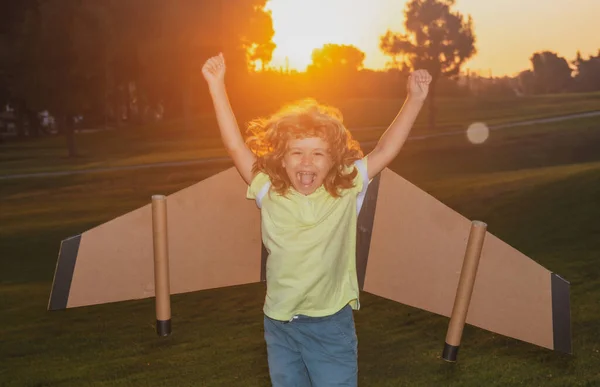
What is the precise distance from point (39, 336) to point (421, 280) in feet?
14.1

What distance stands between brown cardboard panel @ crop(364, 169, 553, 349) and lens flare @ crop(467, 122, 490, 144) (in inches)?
1345

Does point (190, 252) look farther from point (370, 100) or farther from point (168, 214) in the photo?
point (370, 100)

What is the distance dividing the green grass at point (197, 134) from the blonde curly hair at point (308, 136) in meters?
30.0

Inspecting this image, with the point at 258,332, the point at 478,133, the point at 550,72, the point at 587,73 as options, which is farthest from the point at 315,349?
the point at 550,72

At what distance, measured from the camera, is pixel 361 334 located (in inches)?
274

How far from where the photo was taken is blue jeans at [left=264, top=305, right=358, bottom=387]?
3.31 m

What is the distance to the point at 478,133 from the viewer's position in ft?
139

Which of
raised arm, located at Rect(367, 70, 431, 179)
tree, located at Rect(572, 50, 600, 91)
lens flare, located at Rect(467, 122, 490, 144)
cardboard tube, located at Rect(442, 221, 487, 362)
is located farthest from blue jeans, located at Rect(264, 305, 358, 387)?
tree, located at Rect(572, 50, 600, 91)

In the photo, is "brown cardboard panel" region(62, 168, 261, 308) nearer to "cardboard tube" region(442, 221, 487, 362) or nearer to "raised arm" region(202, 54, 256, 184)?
"raised arm" region(202, 54, 256, 184)

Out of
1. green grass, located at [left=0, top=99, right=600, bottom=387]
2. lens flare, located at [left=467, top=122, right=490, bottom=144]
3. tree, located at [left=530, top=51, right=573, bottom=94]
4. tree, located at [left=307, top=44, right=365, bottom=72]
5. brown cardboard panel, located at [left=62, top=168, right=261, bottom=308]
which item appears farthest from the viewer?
tree, located at [left=307, top=44, right=365, bottom=72]

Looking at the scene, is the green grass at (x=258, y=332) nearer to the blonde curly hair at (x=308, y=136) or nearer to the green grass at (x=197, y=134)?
the blonde curly hair at (x=308, y=136)

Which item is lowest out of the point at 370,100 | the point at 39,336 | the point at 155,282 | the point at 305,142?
the point at 370,100

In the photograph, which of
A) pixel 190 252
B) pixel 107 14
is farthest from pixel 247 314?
pixel 107 14

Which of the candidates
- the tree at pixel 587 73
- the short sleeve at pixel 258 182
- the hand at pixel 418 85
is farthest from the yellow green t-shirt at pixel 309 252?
the tree at pixel 587 73
